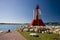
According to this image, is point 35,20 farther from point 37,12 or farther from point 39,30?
point 39,30

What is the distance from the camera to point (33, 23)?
3419 cm

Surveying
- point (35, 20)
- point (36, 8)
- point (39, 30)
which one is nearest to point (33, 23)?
point (35, 20)

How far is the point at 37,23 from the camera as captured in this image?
113ft

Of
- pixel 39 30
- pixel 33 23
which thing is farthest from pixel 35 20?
pixel 39 30

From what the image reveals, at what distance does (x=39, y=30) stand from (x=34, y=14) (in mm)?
12163

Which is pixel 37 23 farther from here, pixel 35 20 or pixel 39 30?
pixel 39 30

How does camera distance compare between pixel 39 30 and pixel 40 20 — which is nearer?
pixel 39 30

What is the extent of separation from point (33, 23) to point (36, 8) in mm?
3357

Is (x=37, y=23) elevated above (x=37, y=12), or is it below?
below

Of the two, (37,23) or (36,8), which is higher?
(36,8)

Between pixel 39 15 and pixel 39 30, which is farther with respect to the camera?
pixel 39 15

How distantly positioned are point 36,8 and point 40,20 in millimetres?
→ 2814

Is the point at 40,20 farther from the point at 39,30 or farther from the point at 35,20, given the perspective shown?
the point at 39,30

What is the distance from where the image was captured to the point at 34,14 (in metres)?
33.6
